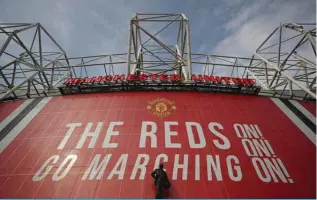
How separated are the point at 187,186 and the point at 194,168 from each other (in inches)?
59.1

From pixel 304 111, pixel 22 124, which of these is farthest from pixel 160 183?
pixel 304 111

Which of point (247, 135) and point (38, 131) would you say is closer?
point (247, 135)

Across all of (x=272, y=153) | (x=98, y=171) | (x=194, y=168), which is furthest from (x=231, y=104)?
(x=98, y=171)

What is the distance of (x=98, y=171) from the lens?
15609mm

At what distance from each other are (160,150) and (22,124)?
1328cm

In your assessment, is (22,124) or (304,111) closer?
(22,124)

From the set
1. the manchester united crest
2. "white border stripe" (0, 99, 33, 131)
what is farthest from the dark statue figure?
"white border stripe" (0, 99, 33, 131)

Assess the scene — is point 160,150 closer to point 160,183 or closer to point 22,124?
point 160,183

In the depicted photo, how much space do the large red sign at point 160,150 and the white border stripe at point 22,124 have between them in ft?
1.65

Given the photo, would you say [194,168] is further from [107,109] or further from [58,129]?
[58,129]

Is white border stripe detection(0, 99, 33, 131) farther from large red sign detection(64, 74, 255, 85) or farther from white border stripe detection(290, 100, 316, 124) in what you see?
white border stripe detection(290, 100, 316, 124)

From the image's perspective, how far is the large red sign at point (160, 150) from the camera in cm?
1454

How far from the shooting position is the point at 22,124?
67.7 ft

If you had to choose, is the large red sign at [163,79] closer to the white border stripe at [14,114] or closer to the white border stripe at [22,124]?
the white border stripe at [22,124]
